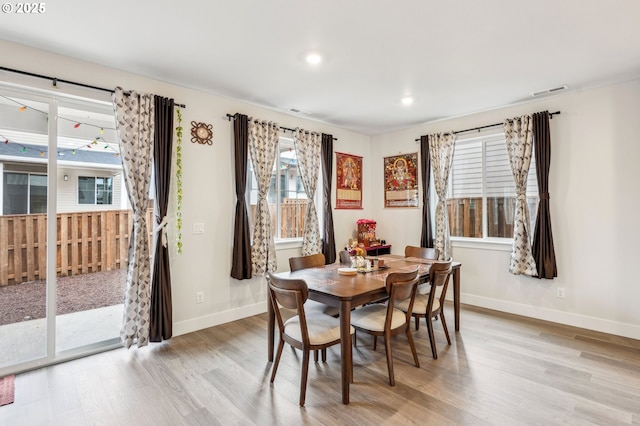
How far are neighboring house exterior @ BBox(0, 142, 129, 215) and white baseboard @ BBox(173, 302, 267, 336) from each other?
53.6 inches

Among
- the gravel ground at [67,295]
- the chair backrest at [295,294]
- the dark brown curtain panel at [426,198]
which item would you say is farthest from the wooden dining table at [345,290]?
the gravel ground at [67,295]

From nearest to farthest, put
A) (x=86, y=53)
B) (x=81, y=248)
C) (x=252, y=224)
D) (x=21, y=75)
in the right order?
(x=21, y=75)
(x=86, y=53)
(x=81, y=248)
(x=252, y=224)

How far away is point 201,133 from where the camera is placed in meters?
3.50

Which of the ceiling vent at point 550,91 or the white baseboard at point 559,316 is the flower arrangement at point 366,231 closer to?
the white baseboard at point 559,316

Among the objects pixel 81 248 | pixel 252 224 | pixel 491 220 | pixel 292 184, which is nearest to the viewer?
pixel 81 248

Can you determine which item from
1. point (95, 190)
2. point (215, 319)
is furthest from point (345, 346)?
point (95, 190)

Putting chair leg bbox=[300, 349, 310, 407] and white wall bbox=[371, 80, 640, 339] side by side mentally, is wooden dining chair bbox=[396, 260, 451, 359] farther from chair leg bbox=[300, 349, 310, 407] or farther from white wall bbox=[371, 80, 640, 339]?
white wall bbox=[371, 80, 640, 339]

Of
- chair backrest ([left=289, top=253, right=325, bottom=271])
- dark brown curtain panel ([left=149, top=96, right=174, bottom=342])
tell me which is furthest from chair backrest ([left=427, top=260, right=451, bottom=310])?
dark brown curtain panel ([left=149, top=96, right=174, bottom=342])

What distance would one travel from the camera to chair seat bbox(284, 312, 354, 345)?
223 cm

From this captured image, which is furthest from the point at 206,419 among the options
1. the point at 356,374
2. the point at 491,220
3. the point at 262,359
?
the point at 491,220

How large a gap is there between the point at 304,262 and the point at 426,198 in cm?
230

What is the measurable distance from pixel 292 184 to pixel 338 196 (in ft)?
2.72

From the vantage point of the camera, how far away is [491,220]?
4270 millimetres

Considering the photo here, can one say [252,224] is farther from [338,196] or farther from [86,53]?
[86,53]
